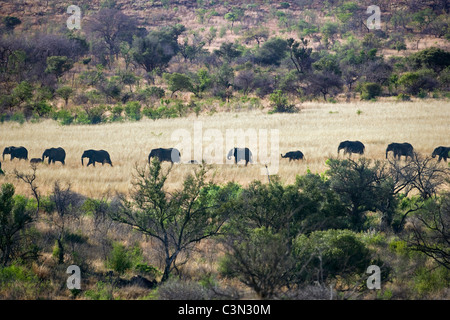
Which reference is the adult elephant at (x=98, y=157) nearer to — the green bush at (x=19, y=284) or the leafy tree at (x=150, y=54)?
the green bush at (x=19, y=284)

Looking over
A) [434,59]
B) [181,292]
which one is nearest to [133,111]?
[181,292]

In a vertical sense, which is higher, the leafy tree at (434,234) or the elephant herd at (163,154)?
the elephant herd at (163,154)

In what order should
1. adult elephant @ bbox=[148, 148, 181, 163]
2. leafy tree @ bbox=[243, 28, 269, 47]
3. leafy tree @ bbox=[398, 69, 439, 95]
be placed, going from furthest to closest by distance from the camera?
leafy tree @ bbox=[243, 28, 269, 47], leafy tree @ bbox=[398, 69, 439, 95], adult elephant @ bbox=[148, 148, 181, 163]

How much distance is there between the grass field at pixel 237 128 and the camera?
50.5 feet

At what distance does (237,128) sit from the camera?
24797 mm

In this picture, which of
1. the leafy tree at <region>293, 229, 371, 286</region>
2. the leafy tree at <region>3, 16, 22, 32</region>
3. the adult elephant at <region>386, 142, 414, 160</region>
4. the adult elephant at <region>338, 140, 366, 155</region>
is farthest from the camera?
the leafy tree at <region>3, 16, 22, 32</region>

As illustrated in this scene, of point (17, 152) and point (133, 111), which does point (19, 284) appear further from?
point (133, 111)

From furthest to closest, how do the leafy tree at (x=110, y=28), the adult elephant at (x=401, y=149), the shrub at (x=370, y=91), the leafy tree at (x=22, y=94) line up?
the leafy tree at (x=110, y=28) → the shrub at (x=370, y=91) → the leafy tree at (x=22, y=94) → the adult elephant at (x=401, y=149)

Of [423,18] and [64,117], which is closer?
[64,117]

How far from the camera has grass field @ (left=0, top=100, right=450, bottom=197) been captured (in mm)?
15391

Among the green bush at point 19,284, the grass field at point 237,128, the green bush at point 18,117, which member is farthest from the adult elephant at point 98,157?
the green bush at point 18,117

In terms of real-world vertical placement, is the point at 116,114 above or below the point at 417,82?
below

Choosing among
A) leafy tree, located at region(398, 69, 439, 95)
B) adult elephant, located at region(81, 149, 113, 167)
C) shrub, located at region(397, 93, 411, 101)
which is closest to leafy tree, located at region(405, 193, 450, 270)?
Result: adult elephant, located at region(81, 149, 113, 167)

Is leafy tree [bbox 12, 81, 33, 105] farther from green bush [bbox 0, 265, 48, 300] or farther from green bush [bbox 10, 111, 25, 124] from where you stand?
green bush [bbox 0, 265, 48, 300]
